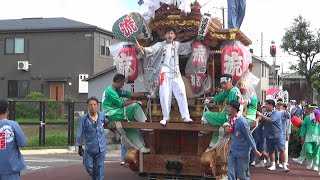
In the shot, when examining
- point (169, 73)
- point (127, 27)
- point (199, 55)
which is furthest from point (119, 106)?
point (199, 55)

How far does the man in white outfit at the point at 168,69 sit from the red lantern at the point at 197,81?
43cm

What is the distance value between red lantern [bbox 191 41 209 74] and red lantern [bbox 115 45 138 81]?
1162 mm

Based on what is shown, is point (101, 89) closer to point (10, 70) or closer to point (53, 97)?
point (53, 97)

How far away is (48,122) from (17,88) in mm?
18728

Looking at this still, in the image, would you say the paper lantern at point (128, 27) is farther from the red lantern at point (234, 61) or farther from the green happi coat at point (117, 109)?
the red lantern at point (234, 61)

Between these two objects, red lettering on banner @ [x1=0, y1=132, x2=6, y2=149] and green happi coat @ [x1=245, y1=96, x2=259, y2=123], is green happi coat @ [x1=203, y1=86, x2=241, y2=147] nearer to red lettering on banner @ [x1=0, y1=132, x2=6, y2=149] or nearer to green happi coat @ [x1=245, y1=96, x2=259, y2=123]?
green happi coat @ [x1=245, y1=96, x2=259, y2=123]

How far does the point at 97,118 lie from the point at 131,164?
1.30 m

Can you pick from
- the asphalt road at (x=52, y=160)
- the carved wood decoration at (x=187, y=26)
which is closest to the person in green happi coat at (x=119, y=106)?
the carved wood decoration at (x=187, y=26)

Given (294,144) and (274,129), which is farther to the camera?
(294,144)

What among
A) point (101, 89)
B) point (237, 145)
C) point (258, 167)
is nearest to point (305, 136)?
point (258, 167)

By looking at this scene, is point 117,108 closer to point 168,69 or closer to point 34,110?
point 168,69

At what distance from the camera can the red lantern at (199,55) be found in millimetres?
9328

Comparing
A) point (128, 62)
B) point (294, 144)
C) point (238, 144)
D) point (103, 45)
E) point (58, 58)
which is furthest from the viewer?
point (103, 45)

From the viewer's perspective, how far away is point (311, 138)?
41.7ft
